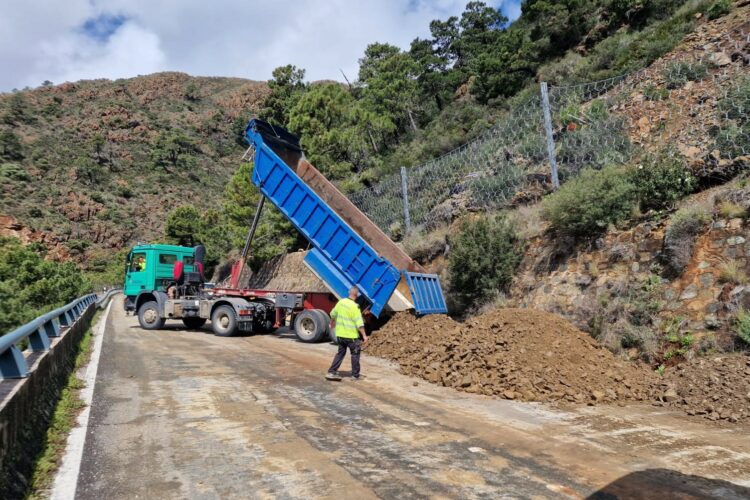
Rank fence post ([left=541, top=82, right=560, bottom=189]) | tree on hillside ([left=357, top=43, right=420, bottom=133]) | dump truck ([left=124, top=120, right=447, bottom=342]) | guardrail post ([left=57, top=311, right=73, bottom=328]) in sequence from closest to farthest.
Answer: guardrail post ([left=57, top=311, right=73, bottom=328])
dump truck ([left=124, top=120, right=447, bottom=342])
fence post ([left=541, top=82, right=560, bottom=189])
tree on hillside ([left=357, top=43, right=420, bottom=133])

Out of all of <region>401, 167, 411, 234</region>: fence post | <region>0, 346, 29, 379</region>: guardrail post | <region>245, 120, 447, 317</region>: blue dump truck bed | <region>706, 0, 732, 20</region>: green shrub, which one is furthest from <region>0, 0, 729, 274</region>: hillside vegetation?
<region>0, 346, 29, 379</region>: guardrail post

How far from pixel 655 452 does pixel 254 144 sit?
1155 cm

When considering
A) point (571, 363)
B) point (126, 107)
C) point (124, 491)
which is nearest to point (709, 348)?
point (571, 363)

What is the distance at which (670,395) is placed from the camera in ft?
21.1

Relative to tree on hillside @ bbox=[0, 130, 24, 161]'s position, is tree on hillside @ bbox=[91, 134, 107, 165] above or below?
above

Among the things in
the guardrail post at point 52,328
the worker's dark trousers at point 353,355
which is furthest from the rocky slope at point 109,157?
the worker's dark trousers at point 353,355

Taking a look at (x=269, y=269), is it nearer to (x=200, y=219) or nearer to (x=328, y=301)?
(x=328, y=301)

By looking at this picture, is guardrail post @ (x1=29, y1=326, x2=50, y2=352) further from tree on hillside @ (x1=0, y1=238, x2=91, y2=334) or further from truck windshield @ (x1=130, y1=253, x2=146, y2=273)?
tree on hillside @ (x1=0, y1=238, x2=91, y2=334)

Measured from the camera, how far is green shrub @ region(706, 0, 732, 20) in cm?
1497

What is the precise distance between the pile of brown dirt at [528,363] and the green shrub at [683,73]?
765cm

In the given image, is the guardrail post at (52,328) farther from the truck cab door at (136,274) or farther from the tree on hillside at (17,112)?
the tree on hillside at (17,112)

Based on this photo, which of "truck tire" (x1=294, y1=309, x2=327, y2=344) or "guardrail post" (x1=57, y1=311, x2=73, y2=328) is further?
"truck tire" (x1=294, y1=309, x2=327, y2=344)

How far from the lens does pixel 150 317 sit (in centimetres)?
1541

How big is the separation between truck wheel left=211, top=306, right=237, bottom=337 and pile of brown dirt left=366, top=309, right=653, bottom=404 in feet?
20.1
